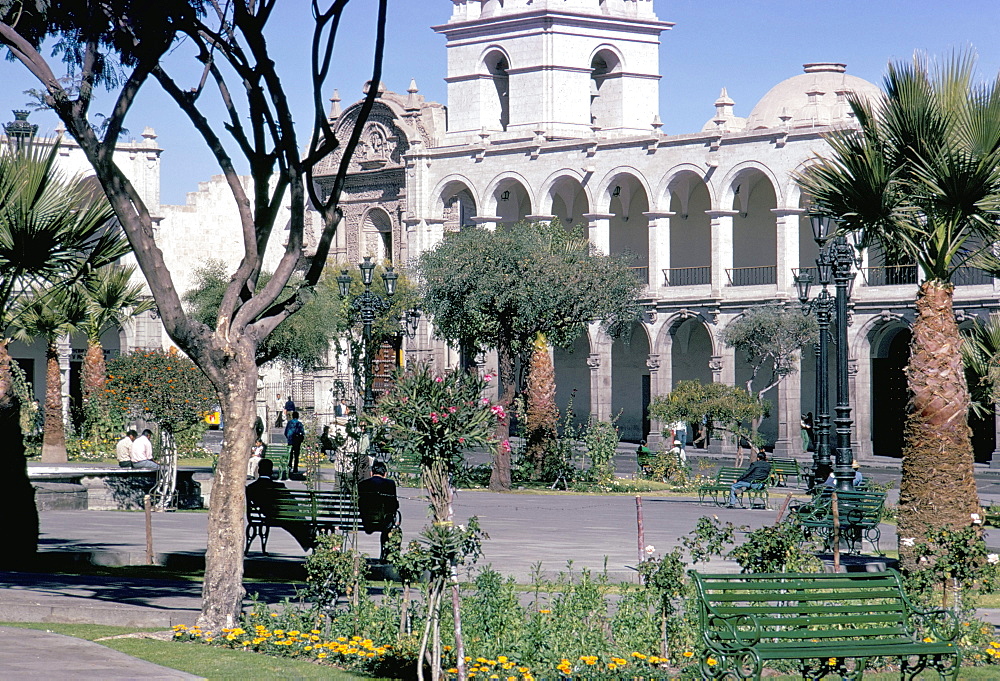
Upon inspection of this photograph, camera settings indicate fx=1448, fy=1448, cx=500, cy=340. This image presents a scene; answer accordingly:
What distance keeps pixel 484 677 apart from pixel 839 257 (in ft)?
40.0

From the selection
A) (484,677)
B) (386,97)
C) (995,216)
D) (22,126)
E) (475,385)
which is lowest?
(484,677)

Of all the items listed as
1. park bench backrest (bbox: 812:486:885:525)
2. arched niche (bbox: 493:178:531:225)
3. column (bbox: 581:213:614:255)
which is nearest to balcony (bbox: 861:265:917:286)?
column (bbox: 581:213:614:255)

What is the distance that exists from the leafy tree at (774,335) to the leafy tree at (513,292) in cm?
921

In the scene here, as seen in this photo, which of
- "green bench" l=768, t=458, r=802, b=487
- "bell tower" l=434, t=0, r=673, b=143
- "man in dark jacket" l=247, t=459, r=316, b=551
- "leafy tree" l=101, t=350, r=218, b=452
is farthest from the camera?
"bell tower" l=434, t=0, r=673, b=143

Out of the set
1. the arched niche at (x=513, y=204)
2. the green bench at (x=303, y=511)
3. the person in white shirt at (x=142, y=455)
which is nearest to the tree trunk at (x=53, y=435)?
the person in white shirt at (x=142, y=455)

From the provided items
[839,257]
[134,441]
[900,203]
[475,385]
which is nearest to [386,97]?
[134,441]

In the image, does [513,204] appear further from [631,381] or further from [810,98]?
[810,98]

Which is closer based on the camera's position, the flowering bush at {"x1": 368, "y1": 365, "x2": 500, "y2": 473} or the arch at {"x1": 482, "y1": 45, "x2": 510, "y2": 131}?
the flowering bush at {"x1": 368, "y1": 365, "x2": 500, "y2": 473}

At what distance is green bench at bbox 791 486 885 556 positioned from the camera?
15.8 meters

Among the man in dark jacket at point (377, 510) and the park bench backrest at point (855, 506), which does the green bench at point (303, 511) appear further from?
the park bench backrest at point (855, 506)

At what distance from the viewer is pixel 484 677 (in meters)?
7.55

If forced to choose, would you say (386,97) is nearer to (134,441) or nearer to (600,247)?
(600,247)

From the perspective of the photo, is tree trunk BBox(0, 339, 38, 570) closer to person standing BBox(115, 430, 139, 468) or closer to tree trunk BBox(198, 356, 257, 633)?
tree trunk BBox(198, 356, 257, 633)

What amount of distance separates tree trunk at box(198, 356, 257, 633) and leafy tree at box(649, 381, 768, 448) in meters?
20.4
